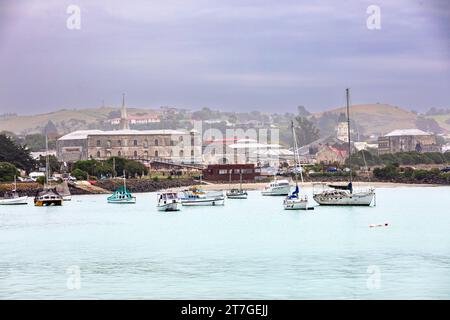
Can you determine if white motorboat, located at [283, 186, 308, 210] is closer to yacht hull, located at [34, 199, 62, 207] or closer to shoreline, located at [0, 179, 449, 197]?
yacht hull, located at [34, 199, 62, 207]

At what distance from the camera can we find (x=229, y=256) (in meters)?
31.3

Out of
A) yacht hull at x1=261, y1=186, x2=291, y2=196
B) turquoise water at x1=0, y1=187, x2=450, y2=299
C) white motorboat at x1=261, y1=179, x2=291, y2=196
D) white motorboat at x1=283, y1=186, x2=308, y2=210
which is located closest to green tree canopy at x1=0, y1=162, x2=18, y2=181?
white motorboat at x1=261, y1=179, x2=291, y2=196

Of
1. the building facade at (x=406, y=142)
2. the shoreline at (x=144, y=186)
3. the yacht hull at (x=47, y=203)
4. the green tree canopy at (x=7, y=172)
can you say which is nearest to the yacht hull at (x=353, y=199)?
the yacht hull at (x=47, y=203)

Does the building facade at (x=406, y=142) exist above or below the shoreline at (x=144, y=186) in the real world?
above

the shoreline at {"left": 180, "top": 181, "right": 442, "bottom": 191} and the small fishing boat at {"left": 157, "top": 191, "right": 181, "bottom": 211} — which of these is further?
the shoreline at {"left": 180, "top": 181, "right": 442, "bottom": 191}

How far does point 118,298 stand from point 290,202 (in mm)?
33898

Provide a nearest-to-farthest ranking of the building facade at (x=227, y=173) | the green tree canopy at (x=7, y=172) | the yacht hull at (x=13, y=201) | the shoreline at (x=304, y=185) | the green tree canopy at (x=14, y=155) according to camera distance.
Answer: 1. the yacht hull at (x=13, y=201)
2. the green tree canopy at (x=7, y=172)
3. the shoreline at (x=304, y=185)
4. the green tree canopy at (x=14, y=155)
5. the building facade at (x=227, y=173)

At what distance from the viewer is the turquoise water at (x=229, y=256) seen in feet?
79.5

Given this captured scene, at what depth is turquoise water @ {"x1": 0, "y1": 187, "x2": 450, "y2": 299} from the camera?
24.2m

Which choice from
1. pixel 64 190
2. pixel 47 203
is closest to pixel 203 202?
pixel 47 203

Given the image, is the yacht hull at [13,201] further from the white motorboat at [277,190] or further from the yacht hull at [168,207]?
the white motorboat at [277,190]

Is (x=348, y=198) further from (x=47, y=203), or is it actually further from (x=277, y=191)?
(x=277, y=191)

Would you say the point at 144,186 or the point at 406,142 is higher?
the point at 406,142
